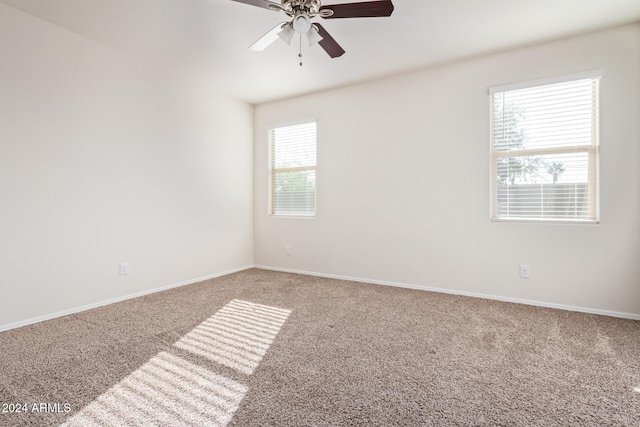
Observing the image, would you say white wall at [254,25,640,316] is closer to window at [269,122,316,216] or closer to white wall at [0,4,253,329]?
window at [269,122,316,216]

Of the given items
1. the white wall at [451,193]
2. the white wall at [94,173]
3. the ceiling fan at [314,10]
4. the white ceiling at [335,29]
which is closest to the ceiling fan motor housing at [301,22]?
the ceiling fan at [314,10]

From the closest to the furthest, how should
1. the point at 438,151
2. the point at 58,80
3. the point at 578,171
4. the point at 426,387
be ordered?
the point at 426,387 < the point at 58,80 < the point at 578,171 < the point at 438,151

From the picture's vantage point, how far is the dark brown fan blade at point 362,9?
1883mm

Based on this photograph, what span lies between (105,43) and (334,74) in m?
2.37

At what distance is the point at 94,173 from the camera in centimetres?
292

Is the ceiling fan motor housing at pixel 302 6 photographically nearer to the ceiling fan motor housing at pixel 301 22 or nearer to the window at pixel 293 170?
the ceiling fan motor housing at pixel 301 22

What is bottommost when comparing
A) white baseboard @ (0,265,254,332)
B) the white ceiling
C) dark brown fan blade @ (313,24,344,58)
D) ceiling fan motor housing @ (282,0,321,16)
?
white baseboard @ (0,265,254,332)

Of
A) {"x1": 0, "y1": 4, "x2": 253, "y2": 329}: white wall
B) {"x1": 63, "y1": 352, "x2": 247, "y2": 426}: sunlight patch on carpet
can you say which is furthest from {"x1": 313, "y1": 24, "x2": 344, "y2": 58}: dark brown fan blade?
{"x1": 63, "y1": 352, "x2": 247, "y2": 426}: sunlight patch on carpet

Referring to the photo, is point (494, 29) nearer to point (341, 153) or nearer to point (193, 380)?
point (341, 153)

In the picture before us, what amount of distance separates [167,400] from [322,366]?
84 centimetres

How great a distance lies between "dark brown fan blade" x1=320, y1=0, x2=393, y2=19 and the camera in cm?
188

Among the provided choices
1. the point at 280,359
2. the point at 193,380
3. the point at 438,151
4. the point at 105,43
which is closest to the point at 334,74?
the point at 438,151

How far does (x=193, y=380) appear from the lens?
1680mm

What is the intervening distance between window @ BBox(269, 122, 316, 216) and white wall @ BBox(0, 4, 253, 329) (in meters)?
0.83
